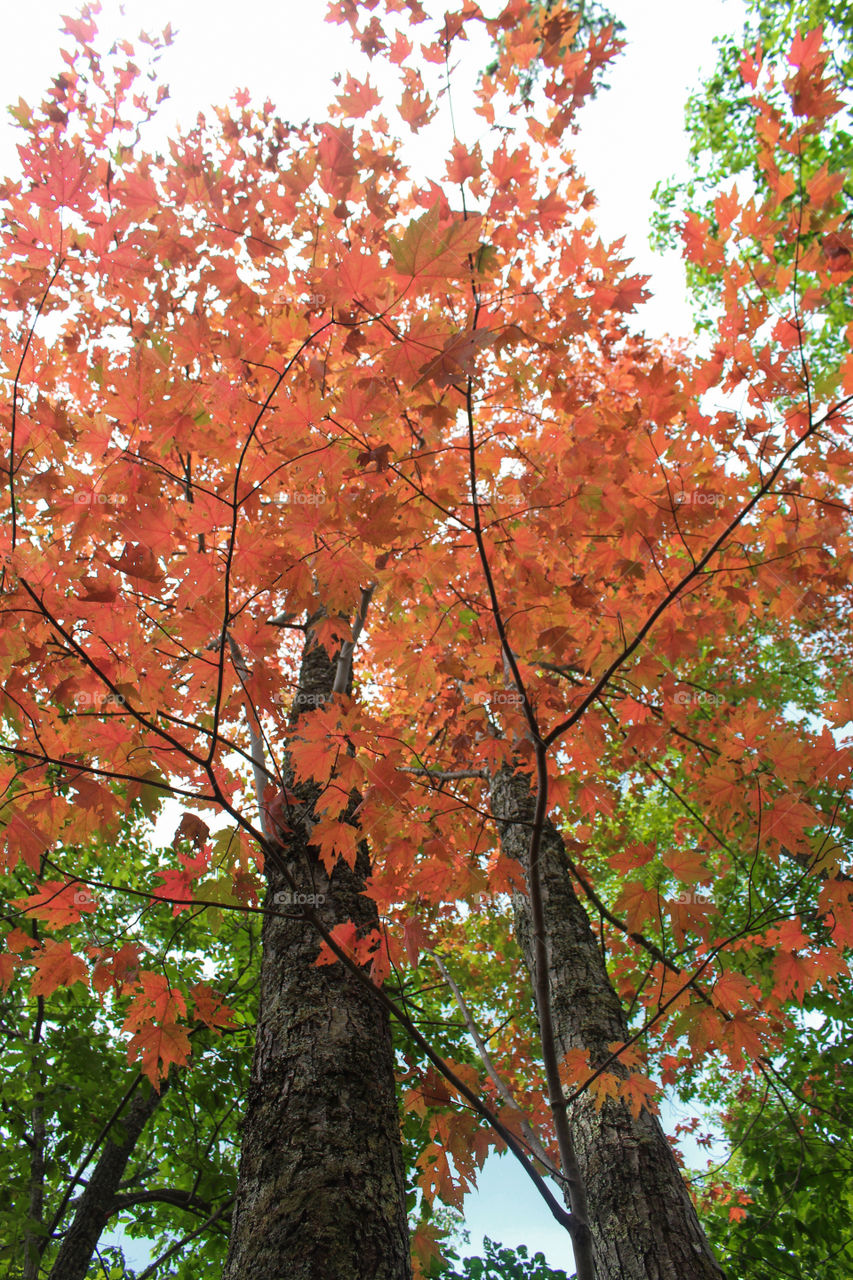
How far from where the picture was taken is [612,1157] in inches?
108

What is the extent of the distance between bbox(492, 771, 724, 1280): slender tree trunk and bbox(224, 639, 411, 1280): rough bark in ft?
2.92

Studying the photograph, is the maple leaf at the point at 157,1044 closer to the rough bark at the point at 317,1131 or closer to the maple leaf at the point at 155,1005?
the maple leaf at the point at 155,1005

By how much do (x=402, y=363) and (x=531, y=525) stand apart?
1.36 m

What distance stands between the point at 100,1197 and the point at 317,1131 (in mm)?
3308

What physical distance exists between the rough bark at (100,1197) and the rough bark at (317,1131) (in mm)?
2161

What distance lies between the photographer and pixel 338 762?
219 centimetres

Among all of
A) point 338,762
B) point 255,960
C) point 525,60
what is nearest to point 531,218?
point 525,60

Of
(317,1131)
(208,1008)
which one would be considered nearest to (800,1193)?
(317,1131)

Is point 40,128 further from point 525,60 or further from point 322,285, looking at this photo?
point 322,285

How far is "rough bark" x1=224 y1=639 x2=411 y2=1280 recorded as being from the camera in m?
1.65

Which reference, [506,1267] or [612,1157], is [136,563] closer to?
[612,1157]

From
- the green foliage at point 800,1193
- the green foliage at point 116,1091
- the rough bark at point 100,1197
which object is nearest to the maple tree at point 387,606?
the green foliage at point 116,1091

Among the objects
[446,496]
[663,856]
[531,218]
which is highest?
[531,218]

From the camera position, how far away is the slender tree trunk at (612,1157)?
2420mm
